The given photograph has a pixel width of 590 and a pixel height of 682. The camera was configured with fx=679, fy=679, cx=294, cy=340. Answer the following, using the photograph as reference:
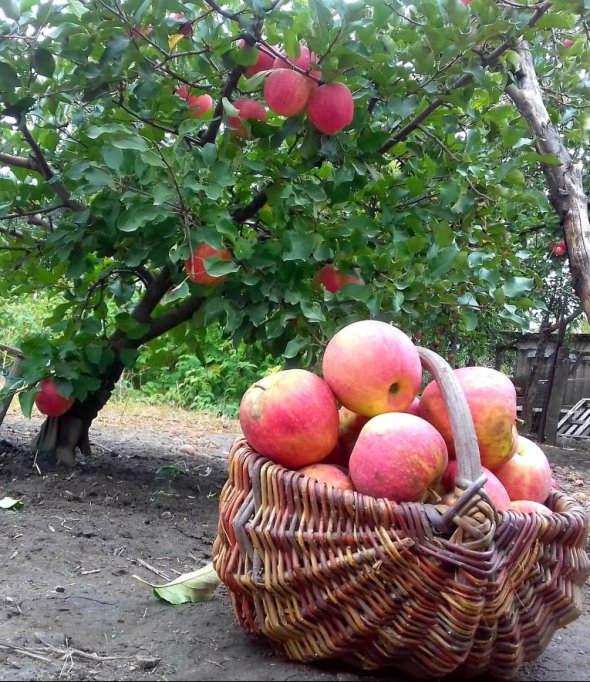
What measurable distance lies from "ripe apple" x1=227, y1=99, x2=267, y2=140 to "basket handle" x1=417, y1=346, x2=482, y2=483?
1.20 metres

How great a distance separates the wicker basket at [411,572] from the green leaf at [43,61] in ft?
4.96

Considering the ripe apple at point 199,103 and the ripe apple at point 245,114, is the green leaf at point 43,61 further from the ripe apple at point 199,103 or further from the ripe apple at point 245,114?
the ripe apple at point 245,114

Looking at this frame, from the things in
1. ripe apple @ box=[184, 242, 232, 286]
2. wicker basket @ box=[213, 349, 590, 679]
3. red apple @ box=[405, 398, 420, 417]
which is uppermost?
ripe apple @ box=[184, 242, 232, 286]

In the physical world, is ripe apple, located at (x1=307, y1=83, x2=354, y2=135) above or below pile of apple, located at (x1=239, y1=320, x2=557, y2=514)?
above

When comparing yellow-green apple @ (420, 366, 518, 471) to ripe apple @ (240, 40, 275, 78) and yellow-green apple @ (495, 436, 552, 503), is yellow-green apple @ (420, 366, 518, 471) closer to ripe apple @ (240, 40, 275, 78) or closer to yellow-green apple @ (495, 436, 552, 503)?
yellow-green apple @ (495, 436, 552, 503)

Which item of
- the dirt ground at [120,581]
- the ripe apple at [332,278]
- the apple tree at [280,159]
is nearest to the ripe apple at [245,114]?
the apple tree at [280,159]

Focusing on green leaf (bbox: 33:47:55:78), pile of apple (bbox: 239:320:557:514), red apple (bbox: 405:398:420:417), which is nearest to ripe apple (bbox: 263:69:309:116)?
green leaf (bbox: 33:47:55:78)

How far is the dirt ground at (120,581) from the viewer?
49.3 inches

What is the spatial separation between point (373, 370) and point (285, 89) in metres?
1.03

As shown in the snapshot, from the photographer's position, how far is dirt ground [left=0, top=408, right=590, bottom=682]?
1.25 m

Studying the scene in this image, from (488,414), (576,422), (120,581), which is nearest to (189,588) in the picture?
(120,581)

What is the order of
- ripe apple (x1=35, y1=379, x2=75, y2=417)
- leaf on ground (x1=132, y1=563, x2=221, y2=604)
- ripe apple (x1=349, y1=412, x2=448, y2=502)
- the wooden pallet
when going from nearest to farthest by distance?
1. ripe apple (x1=349, y1=412, x2=448, y2=502)
2. leaf on ground (x1=132, y1=563, x2=221, y2=604)
3. ripe apple (x1=35, y1=379, x2=75, y2=417)
4. the wooden pallet

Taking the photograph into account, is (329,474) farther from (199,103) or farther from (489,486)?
(199,103)

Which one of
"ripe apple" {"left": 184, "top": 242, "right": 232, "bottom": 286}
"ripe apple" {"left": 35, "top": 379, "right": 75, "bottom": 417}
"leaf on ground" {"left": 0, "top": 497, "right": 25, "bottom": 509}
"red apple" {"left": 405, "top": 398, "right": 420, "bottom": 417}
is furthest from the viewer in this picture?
"ripe apple" {"left": 35, "top": 379, "right": 75, "bottom": 417}
